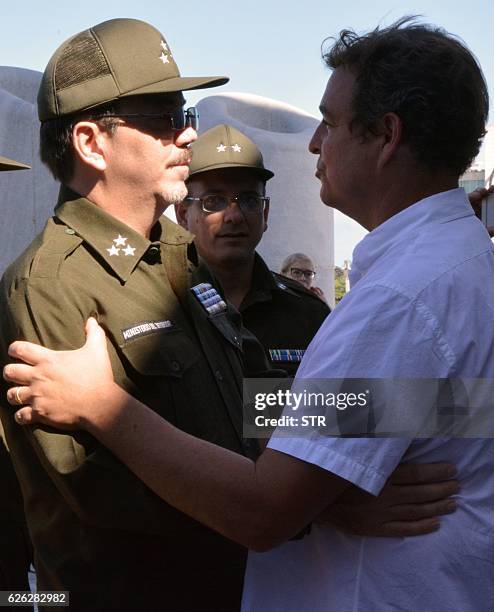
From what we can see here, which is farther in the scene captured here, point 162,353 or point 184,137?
point 184,137

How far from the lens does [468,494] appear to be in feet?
5.42

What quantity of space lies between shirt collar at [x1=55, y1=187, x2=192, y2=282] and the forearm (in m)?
0.52

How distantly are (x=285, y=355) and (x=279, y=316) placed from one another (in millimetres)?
255

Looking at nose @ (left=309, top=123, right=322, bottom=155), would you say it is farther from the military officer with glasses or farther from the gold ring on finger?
the gold ring on finger

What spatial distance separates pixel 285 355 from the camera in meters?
3.78

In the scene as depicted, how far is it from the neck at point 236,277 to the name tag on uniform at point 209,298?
1592 millimetres

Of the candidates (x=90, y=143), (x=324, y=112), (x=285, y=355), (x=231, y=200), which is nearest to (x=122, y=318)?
(x=90, y=143)

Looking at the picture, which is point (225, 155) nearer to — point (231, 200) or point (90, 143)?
point (231, 200)

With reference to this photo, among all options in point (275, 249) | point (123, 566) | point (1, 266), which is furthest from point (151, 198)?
point (275, 249)

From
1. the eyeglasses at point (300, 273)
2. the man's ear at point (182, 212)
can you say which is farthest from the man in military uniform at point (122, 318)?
the eyeglasses at point (300, 273)

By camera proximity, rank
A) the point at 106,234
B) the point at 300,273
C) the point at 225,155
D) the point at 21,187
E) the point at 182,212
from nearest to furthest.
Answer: the point at 106,234
the point at 225,155
the point at 182,212
the point at 300,273
the point at 21,187

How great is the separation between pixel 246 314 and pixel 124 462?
2.17 meters

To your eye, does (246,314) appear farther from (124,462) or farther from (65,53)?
(124,462)

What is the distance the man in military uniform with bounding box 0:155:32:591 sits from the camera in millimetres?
3203
